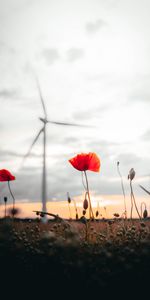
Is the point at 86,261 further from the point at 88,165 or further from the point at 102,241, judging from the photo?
the point at 88,165

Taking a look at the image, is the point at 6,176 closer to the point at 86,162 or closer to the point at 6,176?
the point at 6,176

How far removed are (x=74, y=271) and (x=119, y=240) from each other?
1.47m

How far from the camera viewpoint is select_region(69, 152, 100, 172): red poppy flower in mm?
4590

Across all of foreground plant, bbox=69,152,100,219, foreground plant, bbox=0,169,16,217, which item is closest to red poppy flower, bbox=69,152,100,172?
foreground plant, bbox=69,152,100,219

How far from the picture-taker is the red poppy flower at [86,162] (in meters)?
4.59

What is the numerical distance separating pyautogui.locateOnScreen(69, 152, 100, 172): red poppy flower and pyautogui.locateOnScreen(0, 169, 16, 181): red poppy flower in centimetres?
143

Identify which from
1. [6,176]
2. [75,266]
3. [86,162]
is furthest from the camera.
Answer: [6,176]

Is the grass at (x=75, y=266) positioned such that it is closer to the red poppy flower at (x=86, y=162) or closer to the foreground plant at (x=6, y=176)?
the red poppy flower at (x=86, y=162)

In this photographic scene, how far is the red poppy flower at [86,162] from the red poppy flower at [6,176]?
1427 mm

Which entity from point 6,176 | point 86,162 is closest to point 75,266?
point 86,162

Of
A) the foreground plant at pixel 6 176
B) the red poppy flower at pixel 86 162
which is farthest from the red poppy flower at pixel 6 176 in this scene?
the red poppy flower at pixel 86 162

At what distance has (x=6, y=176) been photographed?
18.8 ft

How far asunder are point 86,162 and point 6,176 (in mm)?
1728

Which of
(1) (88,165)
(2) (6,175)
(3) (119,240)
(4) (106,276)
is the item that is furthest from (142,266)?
(2) (6,175)
